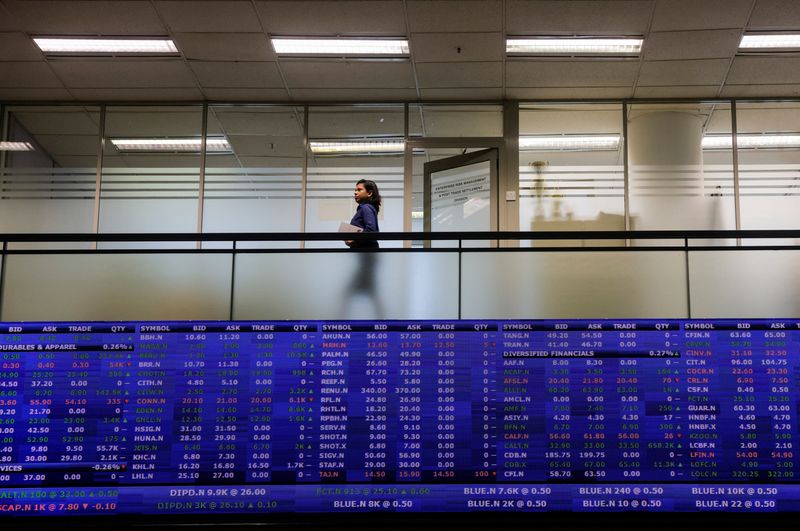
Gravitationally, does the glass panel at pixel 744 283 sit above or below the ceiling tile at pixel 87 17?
below

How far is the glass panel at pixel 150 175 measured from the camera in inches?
306

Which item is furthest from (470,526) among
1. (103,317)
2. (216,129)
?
(216,129)

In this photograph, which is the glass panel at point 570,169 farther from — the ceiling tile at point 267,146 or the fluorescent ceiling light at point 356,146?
the ceiling tile at point 267,146

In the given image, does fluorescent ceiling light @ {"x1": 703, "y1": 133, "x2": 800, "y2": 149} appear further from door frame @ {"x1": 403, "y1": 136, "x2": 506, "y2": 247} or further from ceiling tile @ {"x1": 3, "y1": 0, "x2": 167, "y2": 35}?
ceiling tile @ {"x1": 3, "y1": 0, "x2": 167, "y2": 35}

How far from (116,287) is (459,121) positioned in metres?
4.81

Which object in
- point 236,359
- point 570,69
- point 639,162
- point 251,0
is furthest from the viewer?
point 639,162

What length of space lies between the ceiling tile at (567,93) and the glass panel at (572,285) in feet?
13.3

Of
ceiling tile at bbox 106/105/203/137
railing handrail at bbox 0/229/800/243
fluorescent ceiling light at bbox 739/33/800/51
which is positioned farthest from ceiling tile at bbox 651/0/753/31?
ceiling tile at bbox 106/105/203/137

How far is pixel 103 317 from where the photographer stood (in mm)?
3990

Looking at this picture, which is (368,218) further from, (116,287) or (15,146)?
(15,146)

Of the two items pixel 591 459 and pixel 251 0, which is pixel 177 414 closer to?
pixel 591 459

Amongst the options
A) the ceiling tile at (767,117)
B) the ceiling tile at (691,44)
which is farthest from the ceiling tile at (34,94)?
the ceiling tile at (767,117)

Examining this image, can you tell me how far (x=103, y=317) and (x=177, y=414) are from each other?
74 centimetres

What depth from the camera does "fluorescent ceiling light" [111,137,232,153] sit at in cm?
800
